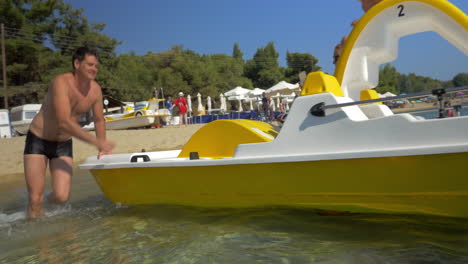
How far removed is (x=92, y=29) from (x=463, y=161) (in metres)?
38.2

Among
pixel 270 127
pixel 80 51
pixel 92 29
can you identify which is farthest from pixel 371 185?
pixel 92 29

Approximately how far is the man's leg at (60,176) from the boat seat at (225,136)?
1.21 meters

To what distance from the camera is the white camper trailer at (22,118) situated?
730 inches

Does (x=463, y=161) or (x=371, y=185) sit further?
(x=371, y=185)

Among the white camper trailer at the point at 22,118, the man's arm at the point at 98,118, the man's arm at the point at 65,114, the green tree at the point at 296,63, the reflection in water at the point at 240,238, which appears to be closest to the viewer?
the reflection in water at the point at 240,238

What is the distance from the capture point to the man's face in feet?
10.3

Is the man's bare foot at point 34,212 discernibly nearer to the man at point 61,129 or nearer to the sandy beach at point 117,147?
the man at point 61,129

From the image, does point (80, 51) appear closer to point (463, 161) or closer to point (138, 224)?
point (138, 224)

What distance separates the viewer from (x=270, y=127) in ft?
12.5

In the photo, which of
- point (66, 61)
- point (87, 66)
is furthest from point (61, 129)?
point (66, 61)

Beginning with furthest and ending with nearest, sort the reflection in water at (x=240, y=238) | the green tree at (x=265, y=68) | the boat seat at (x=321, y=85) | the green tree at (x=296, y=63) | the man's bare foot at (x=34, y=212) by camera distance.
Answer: the green tree at (x=265, y=68) → the green tree at (x=296, y=63) → the man's bare foot at (x=34, y=212) → the boat seat at (x=321, y=85) → the reflection in water at (x=240, y=238)

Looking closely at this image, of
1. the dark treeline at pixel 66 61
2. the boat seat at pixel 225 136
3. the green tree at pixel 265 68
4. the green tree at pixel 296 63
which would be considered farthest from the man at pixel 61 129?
the green tree at pixel 265 68

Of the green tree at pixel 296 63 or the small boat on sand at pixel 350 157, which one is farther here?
the green tree at pixel 296 63

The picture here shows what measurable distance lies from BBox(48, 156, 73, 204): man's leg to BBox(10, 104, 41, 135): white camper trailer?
17.6 m
